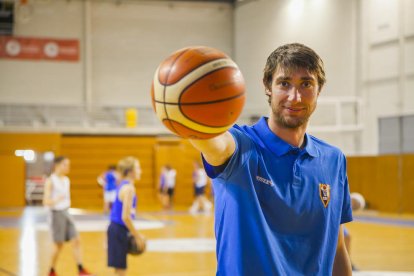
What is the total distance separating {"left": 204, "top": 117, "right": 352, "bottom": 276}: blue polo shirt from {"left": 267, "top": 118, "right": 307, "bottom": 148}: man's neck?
0.11ft

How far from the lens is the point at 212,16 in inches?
1121

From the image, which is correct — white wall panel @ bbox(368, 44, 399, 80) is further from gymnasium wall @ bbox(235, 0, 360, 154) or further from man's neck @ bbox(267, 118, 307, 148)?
man's neck @ bbox(267, 118, 307, 148)

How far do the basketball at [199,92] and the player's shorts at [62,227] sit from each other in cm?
722

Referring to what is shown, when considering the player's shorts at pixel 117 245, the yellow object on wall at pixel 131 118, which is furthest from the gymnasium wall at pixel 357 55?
the player's shorts at pixel 117 245

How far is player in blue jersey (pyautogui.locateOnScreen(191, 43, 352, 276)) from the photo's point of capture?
7.71ft

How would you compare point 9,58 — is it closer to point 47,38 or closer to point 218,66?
point 47,38

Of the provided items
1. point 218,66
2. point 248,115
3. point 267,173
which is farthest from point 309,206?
point 248,115

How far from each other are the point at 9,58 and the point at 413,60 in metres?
16.8

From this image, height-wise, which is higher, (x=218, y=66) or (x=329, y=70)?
(x=329, y=70)

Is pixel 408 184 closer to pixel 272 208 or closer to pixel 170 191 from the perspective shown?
pixel 170 191

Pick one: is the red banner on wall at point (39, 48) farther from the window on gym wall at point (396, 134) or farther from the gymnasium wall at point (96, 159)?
the window on gym wall at point (396, 134)

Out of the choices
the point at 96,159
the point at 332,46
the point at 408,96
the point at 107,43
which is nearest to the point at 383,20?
the point at 332,46

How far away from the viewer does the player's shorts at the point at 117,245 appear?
716 cm

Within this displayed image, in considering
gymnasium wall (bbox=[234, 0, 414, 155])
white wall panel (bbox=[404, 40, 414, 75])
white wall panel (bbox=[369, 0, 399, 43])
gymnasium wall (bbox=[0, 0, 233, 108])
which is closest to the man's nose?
gymnasium wall (bbox=[234, 0, 414, 155])
